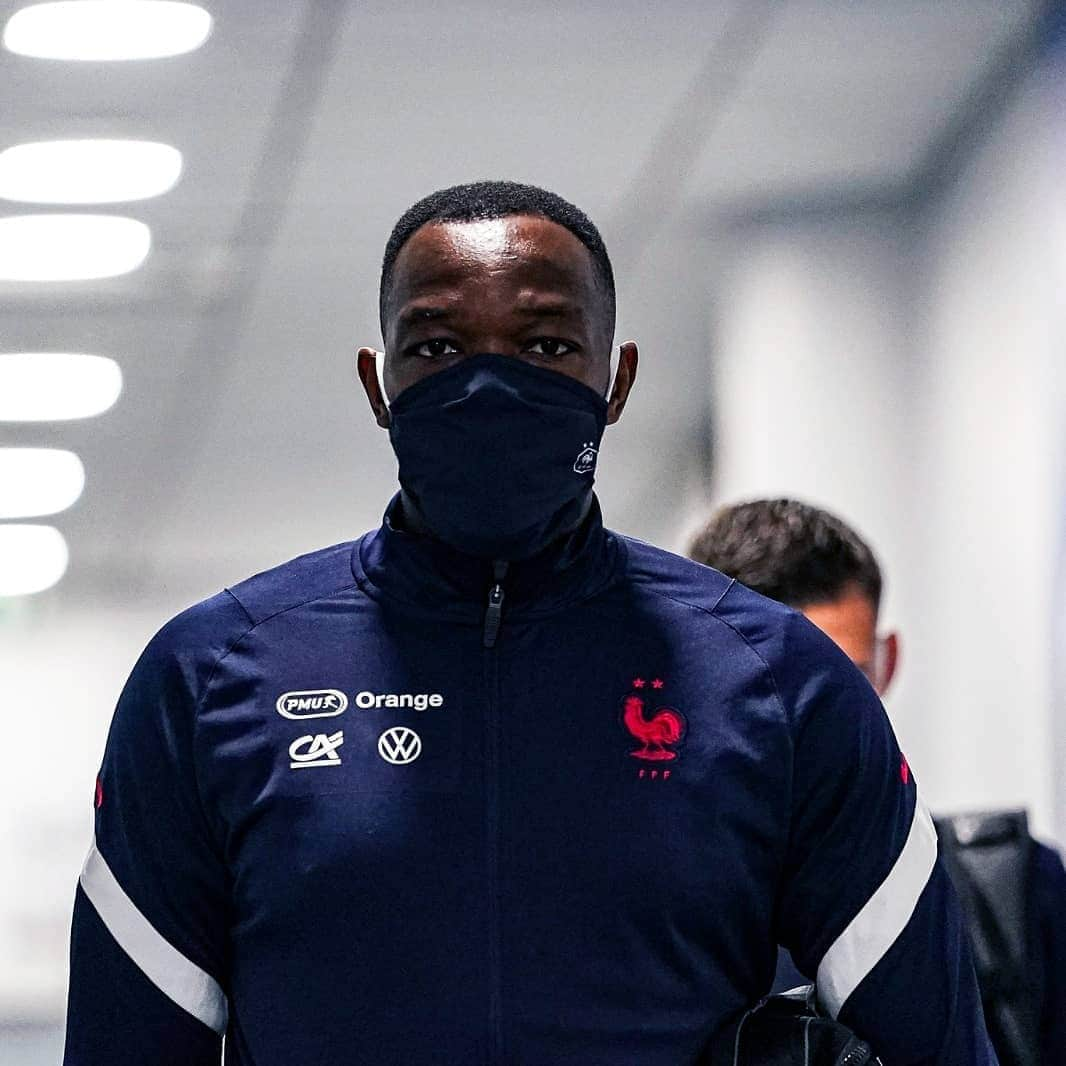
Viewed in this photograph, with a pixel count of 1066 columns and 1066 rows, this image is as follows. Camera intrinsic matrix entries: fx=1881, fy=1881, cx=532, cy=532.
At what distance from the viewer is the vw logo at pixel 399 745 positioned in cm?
105

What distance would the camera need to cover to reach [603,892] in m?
1.02

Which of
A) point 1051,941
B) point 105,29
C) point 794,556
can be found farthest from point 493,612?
point 105,29

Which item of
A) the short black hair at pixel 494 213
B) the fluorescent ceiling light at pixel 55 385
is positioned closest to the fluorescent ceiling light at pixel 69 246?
the fluorescent ceiling light at pixel 55 385

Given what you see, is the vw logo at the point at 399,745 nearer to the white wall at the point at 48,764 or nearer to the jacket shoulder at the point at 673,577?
the jacket shoulder at the point at 673,577

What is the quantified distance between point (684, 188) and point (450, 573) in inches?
105

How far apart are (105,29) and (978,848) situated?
7.03 feet

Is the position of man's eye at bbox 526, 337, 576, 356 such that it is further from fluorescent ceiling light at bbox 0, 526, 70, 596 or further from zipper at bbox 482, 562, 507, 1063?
fluorescent ceiling light at bbox 0, 526, 70, 596

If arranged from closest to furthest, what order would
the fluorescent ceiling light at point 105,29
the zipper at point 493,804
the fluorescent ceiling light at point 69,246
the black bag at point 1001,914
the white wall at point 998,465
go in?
the zipper at point 493,804 → the black bag at point 1001,914 → the fluorescent ceiling light at point 105,29 → the white wall at point 998,465 → the fluorescent ceiling light at point 69,246

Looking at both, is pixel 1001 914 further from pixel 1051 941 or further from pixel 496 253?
pixel 496 253

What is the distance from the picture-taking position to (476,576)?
109 cm

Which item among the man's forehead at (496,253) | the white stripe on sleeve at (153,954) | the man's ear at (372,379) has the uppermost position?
the man's forehead at (496,253)

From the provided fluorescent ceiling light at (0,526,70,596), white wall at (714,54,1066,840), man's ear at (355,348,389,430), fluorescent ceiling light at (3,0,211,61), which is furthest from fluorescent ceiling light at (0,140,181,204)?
man's ear at (355,348,389,430)

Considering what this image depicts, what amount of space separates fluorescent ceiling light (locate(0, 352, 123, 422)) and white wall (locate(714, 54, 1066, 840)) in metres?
1.23

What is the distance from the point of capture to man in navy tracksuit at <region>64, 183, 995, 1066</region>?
101 cm
